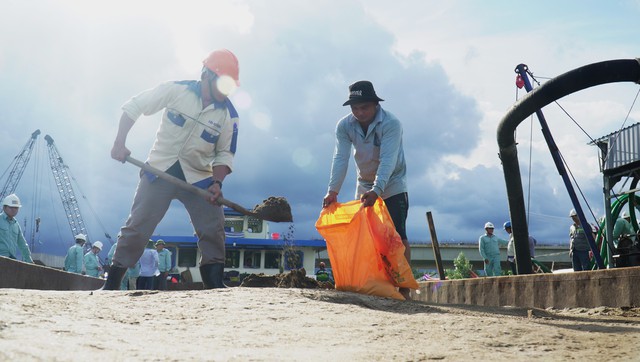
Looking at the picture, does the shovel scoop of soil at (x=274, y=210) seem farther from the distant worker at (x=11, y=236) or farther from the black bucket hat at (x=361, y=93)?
the distant worker at (x=11, y=236)

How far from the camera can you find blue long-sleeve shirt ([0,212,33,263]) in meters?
8.31

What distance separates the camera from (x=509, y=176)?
11039mm

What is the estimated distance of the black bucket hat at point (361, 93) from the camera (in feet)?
16.8

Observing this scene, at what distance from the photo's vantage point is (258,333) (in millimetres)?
2791

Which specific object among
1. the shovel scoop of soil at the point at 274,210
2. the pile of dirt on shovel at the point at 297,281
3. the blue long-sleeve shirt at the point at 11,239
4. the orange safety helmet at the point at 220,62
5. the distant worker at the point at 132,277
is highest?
the orange safety helmet at the point at 220,62

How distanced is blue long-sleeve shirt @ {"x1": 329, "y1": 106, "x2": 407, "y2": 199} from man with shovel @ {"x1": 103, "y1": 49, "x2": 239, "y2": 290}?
3.53ft

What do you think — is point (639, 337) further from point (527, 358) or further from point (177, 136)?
point (177, 136)

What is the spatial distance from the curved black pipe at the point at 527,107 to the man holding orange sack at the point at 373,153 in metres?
4.87

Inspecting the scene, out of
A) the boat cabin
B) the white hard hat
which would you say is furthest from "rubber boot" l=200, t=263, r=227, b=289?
the boat cabin

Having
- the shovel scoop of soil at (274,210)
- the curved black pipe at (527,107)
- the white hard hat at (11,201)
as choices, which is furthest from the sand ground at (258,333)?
the curved black pipe at (527,107)

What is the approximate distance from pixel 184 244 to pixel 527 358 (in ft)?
90.8

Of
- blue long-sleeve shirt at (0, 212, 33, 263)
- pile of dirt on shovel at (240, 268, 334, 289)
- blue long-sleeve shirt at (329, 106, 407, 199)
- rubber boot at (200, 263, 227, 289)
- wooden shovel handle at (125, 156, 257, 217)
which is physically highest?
blue long-sleeve shirt at (329, 106, 407, 199)

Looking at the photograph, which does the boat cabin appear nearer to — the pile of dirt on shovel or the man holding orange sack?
the pile of dirt on shovel

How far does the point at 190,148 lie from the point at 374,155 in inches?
62.9
